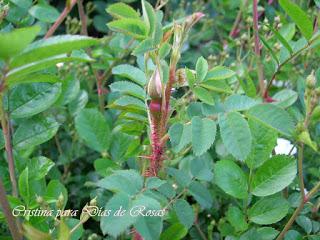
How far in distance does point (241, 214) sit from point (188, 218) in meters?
0.09

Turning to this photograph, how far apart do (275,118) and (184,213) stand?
220mm

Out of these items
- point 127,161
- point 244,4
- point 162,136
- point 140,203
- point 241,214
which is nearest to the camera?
point 140,203

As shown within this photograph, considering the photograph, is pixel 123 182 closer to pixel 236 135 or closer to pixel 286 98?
pixel 236 135

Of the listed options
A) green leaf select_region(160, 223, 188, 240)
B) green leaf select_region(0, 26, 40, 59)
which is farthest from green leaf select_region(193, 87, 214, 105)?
green leaf select_region(0, 26, 40, 59)

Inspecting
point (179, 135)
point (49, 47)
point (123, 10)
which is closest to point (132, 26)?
point (123, 10)

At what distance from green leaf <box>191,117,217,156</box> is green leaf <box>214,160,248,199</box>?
119mm

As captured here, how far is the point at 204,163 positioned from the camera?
951mm

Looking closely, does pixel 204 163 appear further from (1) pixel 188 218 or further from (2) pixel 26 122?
(2) pixel 26 122

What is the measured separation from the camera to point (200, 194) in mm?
922

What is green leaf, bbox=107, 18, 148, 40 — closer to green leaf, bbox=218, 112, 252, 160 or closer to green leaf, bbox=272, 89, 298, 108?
green leaf, bbox=218, 112, 252, 160

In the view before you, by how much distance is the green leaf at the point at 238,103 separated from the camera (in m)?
0.76

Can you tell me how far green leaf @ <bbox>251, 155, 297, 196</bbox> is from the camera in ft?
2.60

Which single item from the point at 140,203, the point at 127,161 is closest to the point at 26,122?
the point at 127,161

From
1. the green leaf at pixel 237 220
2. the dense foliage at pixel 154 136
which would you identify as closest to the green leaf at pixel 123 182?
the dense foliage at pixel 154 136
